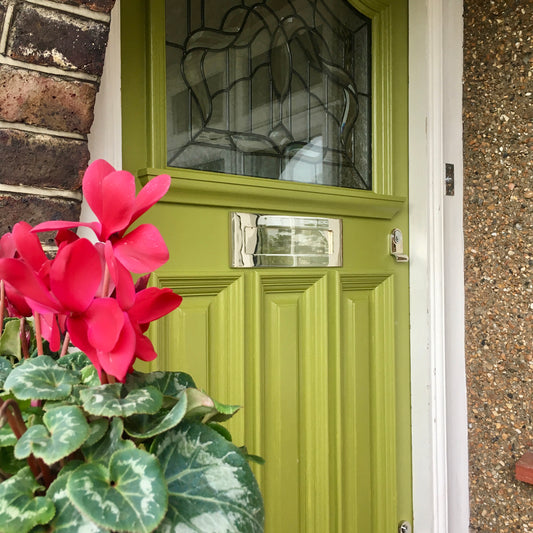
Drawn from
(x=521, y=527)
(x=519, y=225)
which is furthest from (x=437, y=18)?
(x=521, y=527)

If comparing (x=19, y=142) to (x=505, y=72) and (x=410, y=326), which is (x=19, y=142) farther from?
(x=505, y=72)

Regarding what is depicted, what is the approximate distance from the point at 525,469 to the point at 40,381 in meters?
1.54

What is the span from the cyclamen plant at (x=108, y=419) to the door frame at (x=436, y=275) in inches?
50.2

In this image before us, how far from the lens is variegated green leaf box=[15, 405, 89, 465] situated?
14.6 inches

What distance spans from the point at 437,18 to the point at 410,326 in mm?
987

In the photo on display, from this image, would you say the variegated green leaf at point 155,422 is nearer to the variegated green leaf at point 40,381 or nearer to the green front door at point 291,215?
the variegated green leaf at point 40,381

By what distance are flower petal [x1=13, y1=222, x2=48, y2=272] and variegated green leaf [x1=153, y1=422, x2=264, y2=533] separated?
193mm

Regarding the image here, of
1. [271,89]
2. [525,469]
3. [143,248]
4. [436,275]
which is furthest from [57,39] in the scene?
[525,469]

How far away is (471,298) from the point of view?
5.58 ft

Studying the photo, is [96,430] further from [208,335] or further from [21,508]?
[208,335]

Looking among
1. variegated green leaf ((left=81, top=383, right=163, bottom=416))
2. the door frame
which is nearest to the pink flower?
variegated green leaf ((left=81, top=383, right=163, bottom=416))

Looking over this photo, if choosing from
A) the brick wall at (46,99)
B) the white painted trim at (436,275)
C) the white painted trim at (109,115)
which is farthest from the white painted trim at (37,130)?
the white painted trim at (436,275)

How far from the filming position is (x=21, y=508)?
14.4 inches

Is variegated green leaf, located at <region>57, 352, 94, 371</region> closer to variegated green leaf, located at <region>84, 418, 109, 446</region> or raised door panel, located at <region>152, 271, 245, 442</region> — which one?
variegated green leaf, located at <region>84, 418, 109, 446</region>
